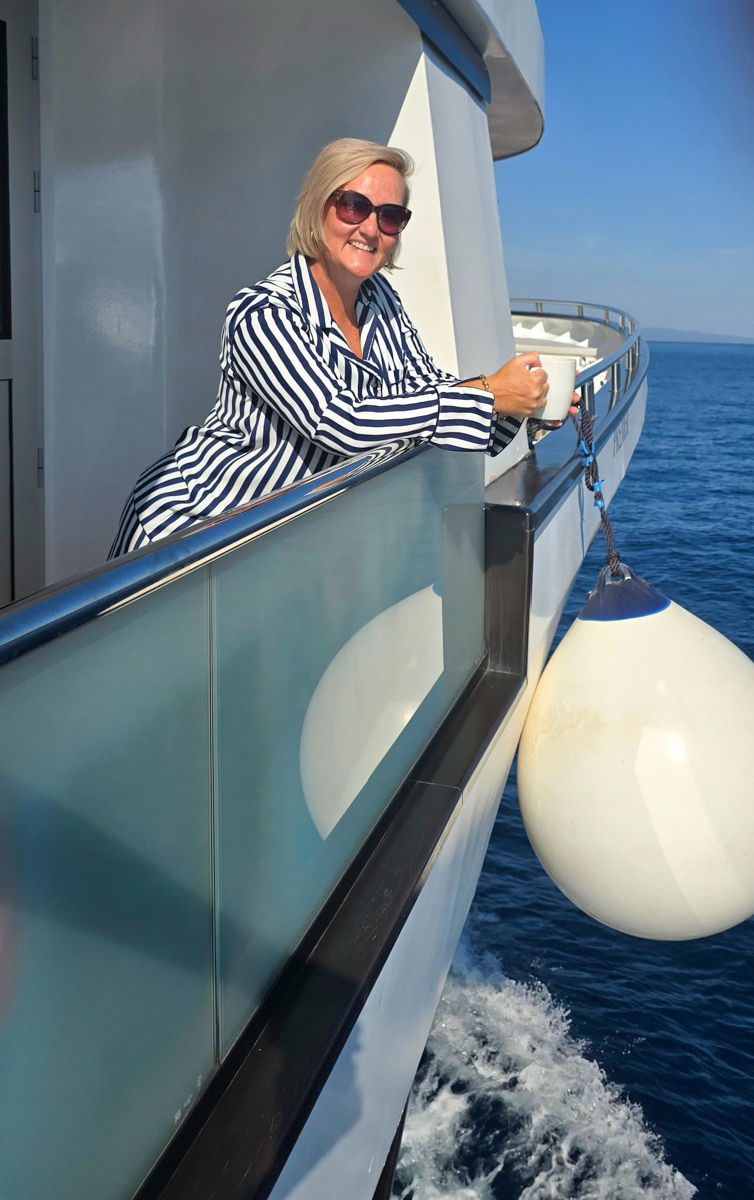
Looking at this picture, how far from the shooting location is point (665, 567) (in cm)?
2136

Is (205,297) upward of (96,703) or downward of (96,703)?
upward

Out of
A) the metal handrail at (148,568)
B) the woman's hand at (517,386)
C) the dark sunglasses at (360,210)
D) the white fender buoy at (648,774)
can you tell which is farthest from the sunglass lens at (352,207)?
the white fender buoy at (648,774)

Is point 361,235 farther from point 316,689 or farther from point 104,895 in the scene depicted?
point 104,895

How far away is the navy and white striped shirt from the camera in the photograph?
2453 millimetres

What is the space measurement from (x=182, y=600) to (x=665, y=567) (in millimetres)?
20668

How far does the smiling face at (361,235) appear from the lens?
2639 millimetres

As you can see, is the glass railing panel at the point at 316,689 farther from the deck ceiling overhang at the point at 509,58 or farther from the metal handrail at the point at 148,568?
the deck ceiling overhang at the point at 509,58

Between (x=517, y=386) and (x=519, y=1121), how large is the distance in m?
5.14

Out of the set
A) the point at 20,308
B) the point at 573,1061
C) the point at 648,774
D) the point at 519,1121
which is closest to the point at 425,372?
the point at 648,774

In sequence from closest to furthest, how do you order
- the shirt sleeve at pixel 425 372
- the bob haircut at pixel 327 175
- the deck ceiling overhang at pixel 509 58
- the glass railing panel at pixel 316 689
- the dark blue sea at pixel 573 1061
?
the glass railing panel at pixel 316 689, the bob haircut at pixel 327 175, the shirt sleeve at pixel 425 372, the deck ceiling overhang at pixel 509 58, the dark blue sea at pixel 573 1061

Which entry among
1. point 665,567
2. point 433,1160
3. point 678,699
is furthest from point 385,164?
point 665,567

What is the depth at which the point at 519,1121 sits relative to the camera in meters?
6.48

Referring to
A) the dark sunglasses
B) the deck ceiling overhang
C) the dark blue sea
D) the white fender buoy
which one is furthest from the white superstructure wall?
the dark blue sea

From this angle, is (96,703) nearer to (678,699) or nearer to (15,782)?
(15,782)
